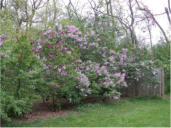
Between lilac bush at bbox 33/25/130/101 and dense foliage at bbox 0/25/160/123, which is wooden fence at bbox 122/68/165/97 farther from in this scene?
lilac bush at bbox 33/25/130/101

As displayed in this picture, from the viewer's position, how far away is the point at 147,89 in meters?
10.0

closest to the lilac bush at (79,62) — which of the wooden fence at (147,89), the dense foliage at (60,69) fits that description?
the dense foliage at (60,69)

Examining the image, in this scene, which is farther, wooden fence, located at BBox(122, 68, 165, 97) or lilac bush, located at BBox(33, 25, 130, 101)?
wooden fence, located at BBox(122, 68, 165, 97)

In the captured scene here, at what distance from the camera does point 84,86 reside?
6.66m

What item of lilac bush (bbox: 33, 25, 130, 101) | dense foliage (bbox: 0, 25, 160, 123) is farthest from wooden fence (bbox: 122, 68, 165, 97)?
lilac bush (bbox: 33, 25, 130, 101)

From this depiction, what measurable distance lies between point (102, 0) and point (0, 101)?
952 cm

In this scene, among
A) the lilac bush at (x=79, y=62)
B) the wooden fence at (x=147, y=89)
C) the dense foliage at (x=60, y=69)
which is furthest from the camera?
the wooden fence at (x=147, y=89)

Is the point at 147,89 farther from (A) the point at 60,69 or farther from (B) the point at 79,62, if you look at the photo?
(A) the point at 60,69

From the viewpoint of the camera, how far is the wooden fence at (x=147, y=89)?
9.79 metres

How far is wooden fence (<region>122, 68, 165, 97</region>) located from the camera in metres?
9.79

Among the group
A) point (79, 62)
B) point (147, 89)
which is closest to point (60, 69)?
point (79, 62)

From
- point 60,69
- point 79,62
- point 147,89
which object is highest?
point 79,62

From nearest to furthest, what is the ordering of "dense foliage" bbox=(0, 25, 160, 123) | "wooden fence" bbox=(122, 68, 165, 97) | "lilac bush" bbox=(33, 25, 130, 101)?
"dense foliage" bbox=(0, 25, 160, 123) → "lilac bush" bbox=(33, 25, 130, 101) → "wooden fence" bbox=(122, 68, 165, 97)

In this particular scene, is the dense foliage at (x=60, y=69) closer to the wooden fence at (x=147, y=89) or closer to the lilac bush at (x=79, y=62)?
the lilac bush at (x=79, y=62)
